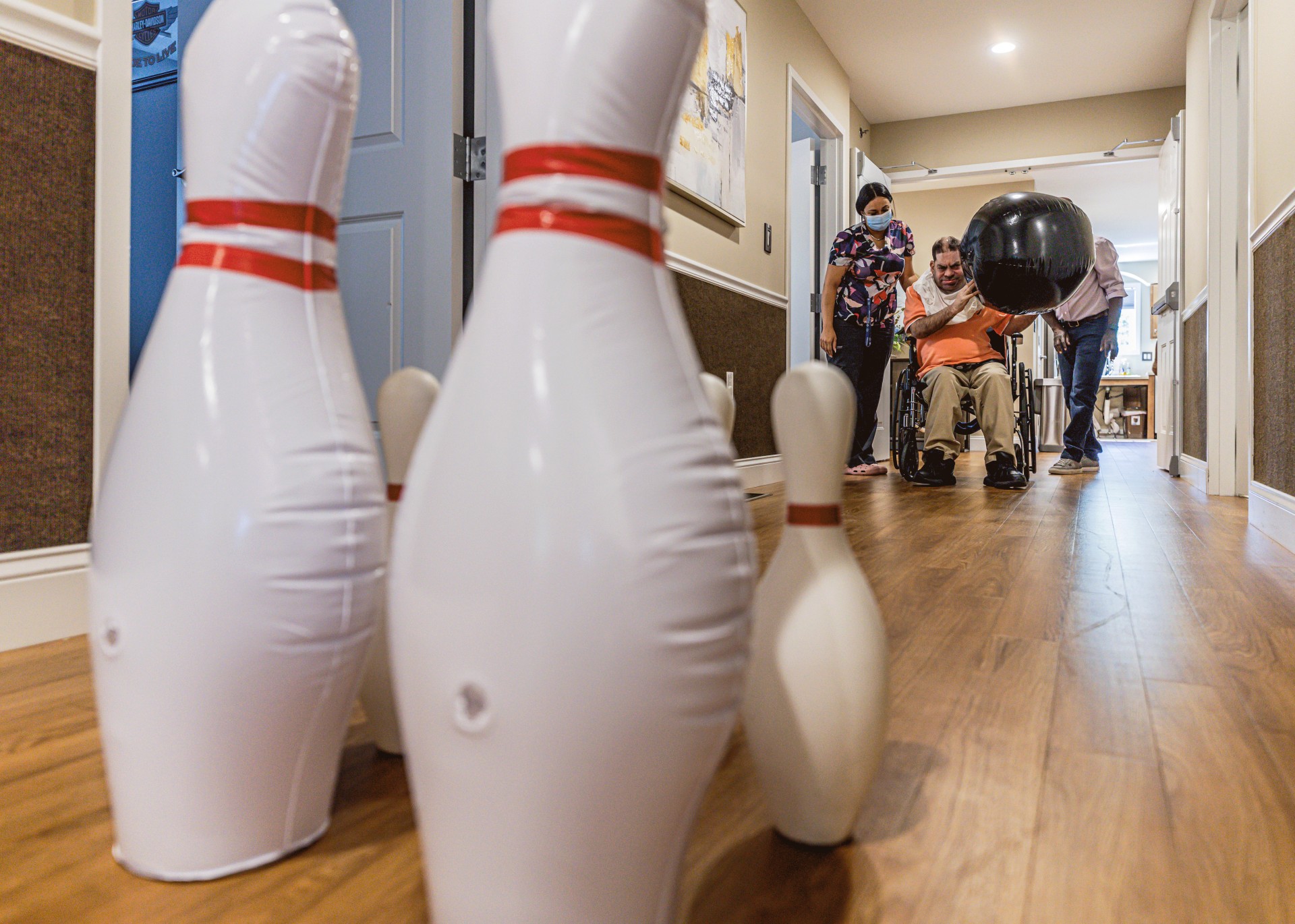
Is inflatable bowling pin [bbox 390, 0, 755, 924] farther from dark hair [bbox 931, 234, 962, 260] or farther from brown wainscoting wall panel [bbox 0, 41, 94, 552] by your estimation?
dark hair [bbox 931, 234, 962, 260]

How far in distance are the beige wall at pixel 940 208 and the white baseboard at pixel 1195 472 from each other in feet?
11.7

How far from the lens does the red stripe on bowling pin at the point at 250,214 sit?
1.57 feet

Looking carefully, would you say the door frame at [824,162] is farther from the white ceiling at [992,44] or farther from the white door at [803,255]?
the white ceiling at [992,44]

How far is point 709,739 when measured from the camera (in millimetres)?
376

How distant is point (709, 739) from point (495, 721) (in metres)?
0.09

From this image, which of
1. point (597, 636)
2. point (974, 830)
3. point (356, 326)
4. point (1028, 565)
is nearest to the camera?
point (597, 636)

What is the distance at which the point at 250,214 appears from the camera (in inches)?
18.8

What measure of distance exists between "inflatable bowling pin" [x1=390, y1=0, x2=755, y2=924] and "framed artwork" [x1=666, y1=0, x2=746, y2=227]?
2.69 metres

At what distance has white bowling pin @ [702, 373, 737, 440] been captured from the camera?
622mm

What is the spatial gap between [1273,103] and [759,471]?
2.17 m

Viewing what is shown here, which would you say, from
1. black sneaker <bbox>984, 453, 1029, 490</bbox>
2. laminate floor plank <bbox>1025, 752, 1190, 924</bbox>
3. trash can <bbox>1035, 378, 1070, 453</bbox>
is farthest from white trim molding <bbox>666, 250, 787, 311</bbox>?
trash can <bbox>1035, 378, 1070, 453</bbox>

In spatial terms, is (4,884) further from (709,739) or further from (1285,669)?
(1285,669)

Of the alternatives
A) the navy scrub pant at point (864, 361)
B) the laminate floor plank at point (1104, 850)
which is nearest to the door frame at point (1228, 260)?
the navy scrub pant at point (864, 361)

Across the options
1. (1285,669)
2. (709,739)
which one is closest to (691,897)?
(709,739)
